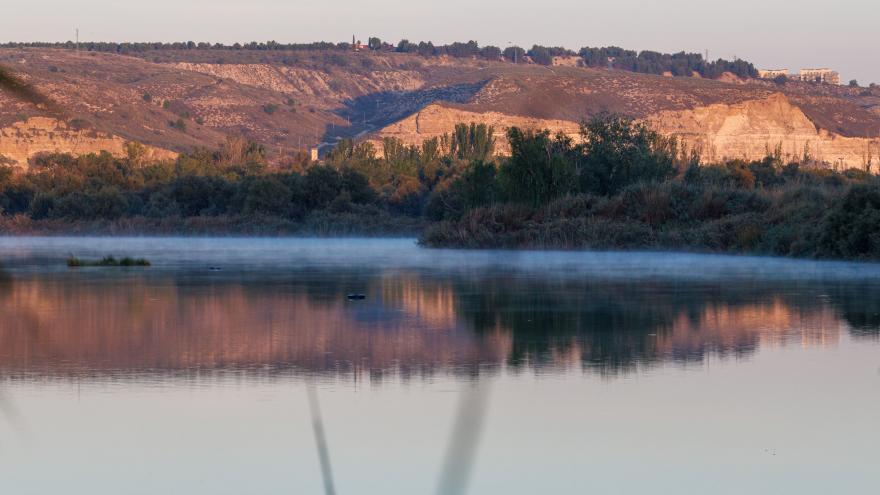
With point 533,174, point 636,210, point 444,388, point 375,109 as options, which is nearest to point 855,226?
point 636,210

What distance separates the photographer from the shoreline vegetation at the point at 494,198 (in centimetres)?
3366

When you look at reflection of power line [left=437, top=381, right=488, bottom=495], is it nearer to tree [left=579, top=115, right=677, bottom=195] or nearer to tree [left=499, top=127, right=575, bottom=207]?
tree [left=499, top=127, right=575, bottom=207]

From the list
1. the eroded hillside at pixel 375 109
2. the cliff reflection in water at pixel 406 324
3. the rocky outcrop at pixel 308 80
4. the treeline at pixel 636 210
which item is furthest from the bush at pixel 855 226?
the rocky outcrop at pixel 308 80

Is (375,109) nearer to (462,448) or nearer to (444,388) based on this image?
(444,388)

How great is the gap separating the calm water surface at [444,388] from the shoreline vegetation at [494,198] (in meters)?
8.92

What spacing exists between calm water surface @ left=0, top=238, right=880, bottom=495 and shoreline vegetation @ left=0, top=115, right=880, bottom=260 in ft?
29.3

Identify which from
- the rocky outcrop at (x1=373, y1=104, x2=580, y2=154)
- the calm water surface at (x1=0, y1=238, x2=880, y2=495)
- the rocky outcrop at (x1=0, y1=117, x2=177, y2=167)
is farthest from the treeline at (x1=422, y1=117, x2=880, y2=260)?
the rocky outcrop at (x1=373, y1=104, x2=580, y2=154)

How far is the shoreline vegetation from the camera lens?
1325 inches

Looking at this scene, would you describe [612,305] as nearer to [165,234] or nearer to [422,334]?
[422,334]

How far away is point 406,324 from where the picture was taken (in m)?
14.8

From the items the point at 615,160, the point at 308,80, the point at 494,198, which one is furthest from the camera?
the point at 308,80

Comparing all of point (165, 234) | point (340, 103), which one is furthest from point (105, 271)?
point (340, 103)

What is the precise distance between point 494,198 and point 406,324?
2554cm

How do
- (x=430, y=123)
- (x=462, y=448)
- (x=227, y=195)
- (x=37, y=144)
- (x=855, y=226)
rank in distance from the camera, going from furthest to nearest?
1. (x=430, y=123)
2. (x=37, y=144)
3. (x=227, y=195)
4. (x=855, y=226)
5. (x=462, y=448)
